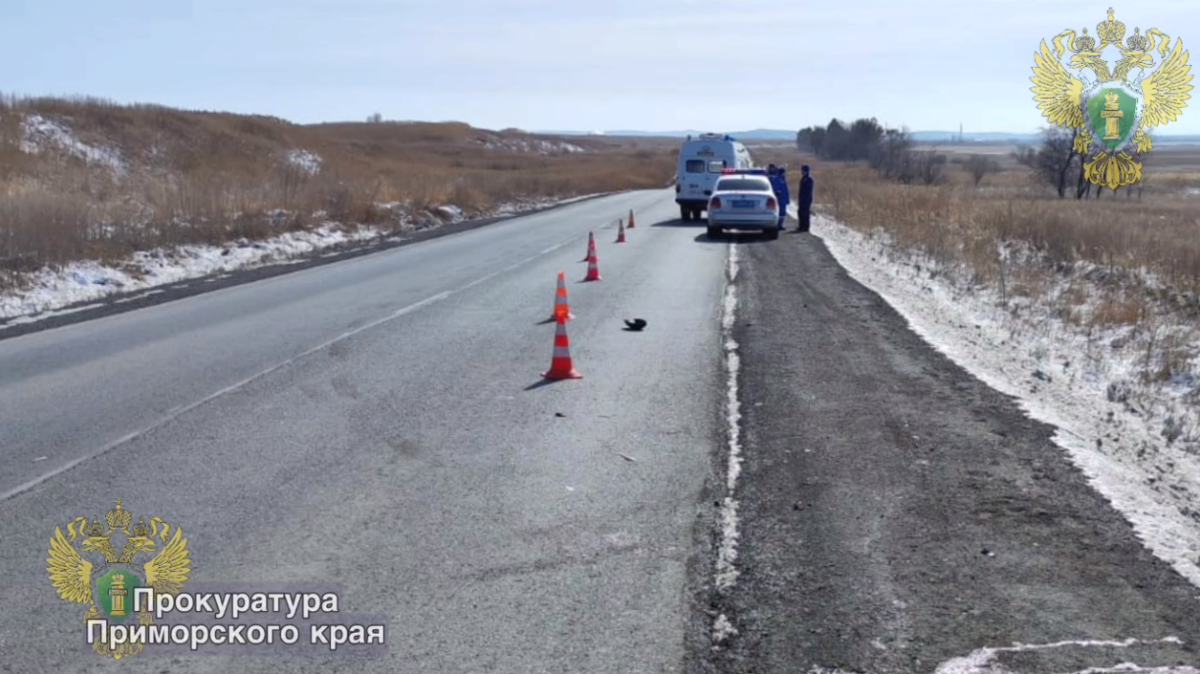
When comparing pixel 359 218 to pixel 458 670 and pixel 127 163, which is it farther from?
pixel 458 670

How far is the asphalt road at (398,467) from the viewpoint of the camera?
17.0 feet

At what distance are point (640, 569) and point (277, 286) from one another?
14921 mm

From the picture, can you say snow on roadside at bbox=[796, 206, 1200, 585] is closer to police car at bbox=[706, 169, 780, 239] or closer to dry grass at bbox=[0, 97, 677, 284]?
police car at bbox=[706, 169, 780, 239]

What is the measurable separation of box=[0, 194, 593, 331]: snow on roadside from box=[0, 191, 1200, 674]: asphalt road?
10.9ft

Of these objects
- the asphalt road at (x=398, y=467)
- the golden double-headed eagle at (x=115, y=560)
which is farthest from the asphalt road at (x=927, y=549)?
the golden double-headed eagle at (x=115, y=560)

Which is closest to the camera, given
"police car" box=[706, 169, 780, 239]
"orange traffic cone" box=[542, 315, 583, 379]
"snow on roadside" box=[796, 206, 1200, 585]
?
"snow on roadside" box=[796, 206, 1200, 585]

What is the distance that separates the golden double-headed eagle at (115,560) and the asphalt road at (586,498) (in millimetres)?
99

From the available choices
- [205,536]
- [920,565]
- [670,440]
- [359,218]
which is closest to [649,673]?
[920,565]

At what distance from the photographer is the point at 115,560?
604 centimetres

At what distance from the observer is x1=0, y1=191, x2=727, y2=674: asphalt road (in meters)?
5.20

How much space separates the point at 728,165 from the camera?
3728 centimetres

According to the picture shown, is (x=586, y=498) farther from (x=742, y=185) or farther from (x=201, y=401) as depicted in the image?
(x=742, y=185)

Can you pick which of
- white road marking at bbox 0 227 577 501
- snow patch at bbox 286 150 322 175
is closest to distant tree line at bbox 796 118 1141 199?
white road marking at bbox 0 227 577 501

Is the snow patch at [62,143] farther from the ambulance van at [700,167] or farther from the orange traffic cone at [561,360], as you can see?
the orange traffic cone at [561,360]
